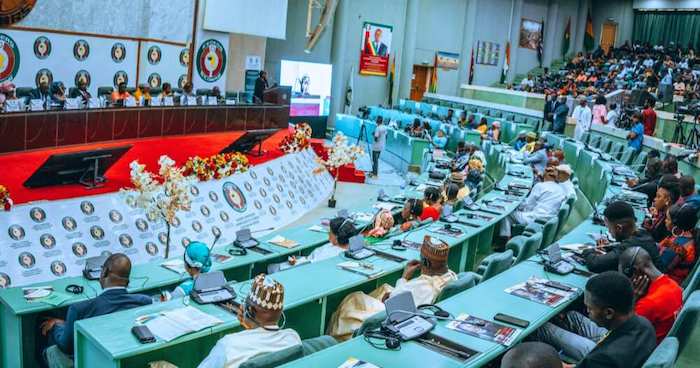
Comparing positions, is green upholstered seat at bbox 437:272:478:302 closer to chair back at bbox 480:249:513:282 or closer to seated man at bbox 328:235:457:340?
seated man at bbox 328:235:457:340

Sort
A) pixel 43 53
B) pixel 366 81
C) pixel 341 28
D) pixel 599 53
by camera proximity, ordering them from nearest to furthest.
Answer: pixel 43 53 < pixel 341 28 < pixel 366 81 < pixel 599 53

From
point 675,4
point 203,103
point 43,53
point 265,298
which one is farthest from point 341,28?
point 265,298

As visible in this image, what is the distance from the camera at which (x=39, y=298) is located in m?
4.50

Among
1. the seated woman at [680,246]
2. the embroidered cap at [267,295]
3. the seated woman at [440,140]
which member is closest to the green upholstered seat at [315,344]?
the embroidered cap at [267,295]

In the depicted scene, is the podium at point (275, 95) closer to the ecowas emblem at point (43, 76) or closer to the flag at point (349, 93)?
the ecowas emblem at point (43, 76)

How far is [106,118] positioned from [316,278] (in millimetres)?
8153

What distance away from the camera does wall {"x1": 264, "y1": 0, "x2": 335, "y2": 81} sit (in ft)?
72.7

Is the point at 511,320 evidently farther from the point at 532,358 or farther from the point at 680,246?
the point at 680,246

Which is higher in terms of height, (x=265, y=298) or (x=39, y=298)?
(x=265, y=298)

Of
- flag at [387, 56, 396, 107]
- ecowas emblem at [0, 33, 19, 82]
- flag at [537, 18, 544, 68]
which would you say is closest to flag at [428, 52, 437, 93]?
flag at [387, 56, 396, 107]

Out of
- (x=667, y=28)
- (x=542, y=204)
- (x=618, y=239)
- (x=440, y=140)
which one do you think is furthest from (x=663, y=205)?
(x=667, y=28)

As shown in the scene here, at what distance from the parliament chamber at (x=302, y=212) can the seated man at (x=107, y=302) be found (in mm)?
14

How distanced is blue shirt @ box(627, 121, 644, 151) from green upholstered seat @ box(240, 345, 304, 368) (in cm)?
1044

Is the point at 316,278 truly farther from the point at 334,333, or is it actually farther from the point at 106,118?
the point at 106,118
